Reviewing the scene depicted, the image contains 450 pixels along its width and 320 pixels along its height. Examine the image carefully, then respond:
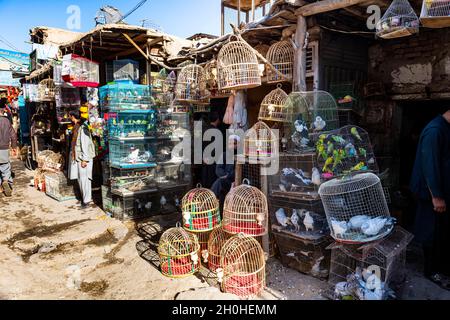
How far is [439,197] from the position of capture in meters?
3.74

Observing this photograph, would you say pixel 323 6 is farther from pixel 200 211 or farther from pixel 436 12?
pixel 200 211

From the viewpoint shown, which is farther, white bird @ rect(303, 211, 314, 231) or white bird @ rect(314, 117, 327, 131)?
white bird @ rect(314, 117, 327, 131)

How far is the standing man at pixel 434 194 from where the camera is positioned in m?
3.78

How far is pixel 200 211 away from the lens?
15.5 feet

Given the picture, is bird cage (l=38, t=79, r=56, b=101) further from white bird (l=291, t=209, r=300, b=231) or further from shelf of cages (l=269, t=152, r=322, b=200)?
white bird (l=291, t=209, r=300, b=231)

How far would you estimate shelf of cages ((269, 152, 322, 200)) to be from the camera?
170 inches

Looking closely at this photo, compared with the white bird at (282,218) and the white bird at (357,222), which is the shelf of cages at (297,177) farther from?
the white bird at (357,222)

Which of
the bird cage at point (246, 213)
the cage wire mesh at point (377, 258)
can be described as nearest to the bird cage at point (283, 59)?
the bird cage at point (246, 213)

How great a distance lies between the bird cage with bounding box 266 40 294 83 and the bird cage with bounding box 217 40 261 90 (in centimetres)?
77

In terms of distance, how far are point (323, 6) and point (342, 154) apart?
2236 millimetres

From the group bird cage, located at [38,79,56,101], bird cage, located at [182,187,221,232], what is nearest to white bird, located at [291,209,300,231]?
bird cage, located at [182,187,221,232]

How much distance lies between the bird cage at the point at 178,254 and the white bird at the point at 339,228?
1.94m

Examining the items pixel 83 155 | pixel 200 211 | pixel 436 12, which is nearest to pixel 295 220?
pixel 200 211

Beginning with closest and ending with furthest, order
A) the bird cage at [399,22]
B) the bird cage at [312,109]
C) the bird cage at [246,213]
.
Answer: the bird cage at [399,22]
the bird cage at [246,213]
the bird cage at [312,109]
